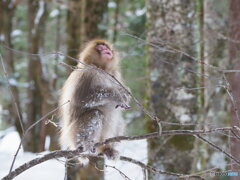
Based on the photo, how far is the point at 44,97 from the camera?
9555mm

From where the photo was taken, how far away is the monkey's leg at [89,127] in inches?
171

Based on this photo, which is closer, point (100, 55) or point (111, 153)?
point (111, 153)

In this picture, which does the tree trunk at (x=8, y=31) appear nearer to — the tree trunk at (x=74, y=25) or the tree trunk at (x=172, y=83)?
the tree trunk at (x=74, y=25)

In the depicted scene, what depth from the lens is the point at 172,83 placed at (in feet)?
18.5

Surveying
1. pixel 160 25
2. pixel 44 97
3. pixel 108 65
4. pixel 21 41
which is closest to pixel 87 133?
pixel 108 65

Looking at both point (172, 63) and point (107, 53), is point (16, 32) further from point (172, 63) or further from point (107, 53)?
point (172, 63)

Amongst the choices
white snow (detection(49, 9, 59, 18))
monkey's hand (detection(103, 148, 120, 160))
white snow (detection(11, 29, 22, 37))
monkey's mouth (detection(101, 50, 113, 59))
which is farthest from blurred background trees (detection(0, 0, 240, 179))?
white snow (detection(11, 29, 22, 37))

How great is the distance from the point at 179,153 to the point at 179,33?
1.64 metres

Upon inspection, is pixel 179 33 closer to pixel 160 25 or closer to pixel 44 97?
pixel 160 25

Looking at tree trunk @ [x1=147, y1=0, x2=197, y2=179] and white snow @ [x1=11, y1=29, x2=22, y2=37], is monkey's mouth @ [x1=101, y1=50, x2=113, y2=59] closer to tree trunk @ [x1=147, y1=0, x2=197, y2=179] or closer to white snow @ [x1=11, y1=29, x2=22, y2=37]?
tree trunk @ [x1=147, y1=0, x2=197, y2=179]

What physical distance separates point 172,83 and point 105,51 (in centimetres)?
119

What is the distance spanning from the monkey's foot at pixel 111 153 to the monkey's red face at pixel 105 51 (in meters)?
1.09

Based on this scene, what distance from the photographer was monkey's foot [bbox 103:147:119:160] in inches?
190

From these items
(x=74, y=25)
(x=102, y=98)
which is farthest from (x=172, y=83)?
(x=74, y=25)
